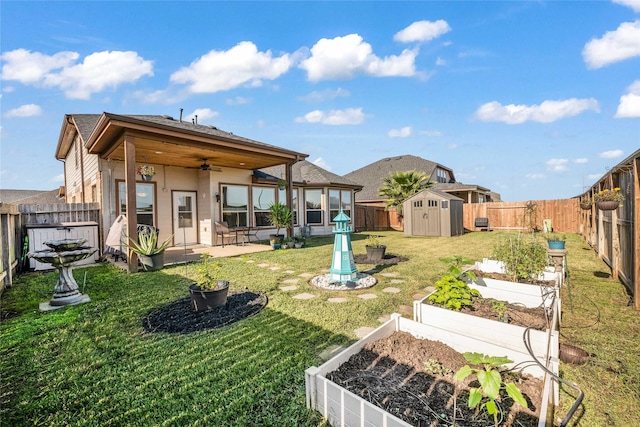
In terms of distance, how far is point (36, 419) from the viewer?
5.72ft

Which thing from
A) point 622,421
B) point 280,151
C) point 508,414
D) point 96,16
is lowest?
point 622,421

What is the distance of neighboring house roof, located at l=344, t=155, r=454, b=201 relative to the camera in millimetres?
23031

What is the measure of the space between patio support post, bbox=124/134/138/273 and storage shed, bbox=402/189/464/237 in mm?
11016

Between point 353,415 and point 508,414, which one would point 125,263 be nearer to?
point 353,415

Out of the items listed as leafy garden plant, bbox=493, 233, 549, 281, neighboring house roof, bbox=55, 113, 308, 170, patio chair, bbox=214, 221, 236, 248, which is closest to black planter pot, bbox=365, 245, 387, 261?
leafy garden plant, bbox=493, 233, 549, 281

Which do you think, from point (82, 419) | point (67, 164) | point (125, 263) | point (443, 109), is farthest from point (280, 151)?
point (67, 164)

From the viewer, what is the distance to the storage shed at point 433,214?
1230cm

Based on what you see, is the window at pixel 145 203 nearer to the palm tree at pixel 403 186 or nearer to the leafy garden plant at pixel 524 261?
the leafy garden plant at pixel 524 261

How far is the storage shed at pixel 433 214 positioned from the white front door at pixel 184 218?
9.24 metres

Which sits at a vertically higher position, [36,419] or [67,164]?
[67,164]

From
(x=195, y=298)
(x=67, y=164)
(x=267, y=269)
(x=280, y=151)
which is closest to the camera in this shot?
(x=195, y=298)

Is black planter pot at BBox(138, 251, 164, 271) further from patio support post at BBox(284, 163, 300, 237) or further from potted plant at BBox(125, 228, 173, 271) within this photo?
patio support post at BBox(284, 163, 300, 237)

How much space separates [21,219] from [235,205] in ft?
17.5

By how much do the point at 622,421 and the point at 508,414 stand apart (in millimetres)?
733
